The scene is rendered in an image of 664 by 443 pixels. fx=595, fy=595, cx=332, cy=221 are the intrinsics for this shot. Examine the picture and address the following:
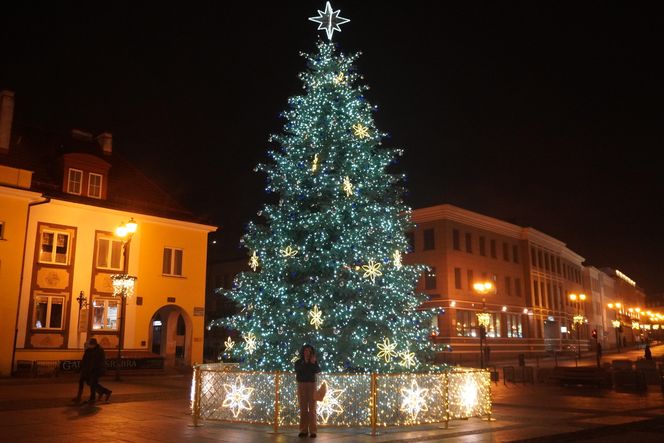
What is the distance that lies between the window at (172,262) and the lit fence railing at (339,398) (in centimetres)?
2212

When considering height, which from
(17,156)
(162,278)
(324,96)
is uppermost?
(17,156)

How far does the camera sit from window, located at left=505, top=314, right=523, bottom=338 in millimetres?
56453

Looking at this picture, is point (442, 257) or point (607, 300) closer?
point (442, 257)

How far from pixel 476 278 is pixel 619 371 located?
28070mm

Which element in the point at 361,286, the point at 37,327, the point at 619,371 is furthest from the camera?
the point at 37,327

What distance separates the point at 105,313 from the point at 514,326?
40.0 metres

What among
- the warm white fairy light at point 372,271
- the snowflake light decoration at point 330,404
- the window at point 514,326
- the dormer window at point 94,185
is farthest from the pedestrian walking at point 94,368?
the window at point 514,326

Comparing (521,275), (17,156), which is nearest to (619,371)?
(17,156)

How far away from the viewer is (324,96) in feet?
52.8

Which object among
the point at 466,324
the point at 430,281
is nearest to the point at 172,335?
the point at 430,281

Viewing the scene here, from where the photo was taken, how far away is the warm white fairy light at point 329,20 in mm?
16663

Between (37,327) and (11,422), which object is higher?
(37,327)

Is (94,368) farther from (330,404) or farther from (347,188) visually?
(347,188)

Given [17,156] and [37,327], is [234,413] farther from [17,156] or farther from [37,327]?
[17,156]
